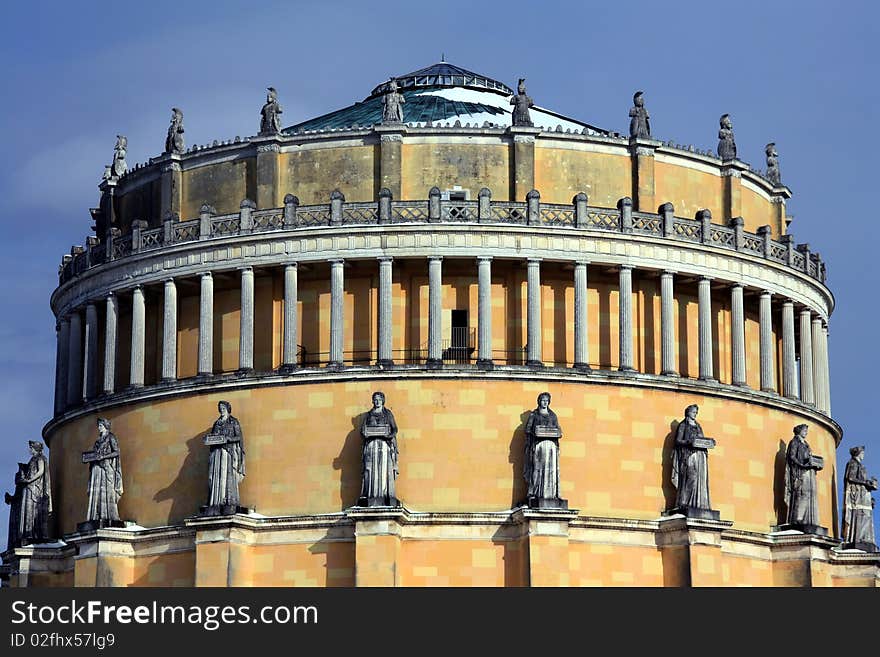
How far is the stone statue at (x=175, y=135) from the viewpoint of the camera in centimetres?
7050

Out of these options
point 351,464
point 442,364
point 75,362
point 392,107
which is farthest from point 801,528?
point 75,362

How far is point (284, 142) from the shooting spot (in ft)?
226

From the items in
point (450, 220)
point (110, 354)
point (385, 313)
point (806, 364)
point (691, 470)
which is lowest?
point (691, 470)

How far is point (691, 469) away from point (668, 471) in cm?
83

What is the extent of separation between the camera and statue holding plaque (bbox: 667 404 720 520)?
2586 inches

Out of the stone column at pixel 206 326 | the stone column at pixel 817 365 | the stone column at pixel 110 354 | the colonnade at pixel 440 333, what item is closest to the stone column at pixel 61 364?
the colonnade at pixel 440 333

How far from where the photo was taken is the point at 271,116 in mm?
69312

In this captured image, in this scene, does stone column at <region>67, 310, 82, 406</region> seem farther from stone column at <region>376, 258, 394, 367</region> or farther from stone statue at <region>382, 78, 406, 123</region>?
stone statue at <region>382, 78, 406, 123</region>

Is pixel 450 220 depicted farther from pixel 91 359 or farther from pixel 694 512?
pixel 91 359

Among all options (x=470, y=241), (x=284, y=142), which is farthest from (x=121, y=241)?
(x=470, y=241)

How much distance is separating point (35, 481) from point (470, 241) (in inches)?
561

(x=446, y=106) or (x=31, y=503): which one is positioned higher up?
(x=446, y=106)

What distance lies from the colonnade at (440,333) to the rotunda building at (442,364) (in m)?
0.08
